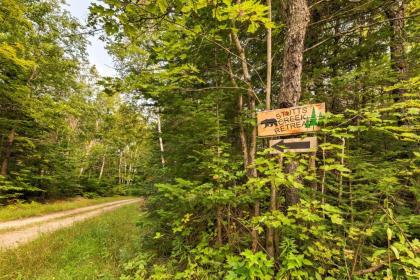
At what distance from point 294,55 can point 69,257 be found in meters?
5.60

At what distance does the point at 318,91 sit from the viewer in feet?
13.8

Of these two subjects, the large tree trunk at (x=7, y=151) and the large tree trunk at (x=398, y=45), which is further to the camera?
the large tree trunk at (x=7, y=151)

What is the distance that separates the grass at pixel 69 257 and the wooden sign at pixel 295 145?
130 inches

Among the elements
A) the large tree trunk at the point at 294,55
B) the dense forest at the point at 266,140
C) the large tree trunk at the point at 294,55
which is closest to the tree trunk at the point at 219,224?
the dense forest at the point at 266,140

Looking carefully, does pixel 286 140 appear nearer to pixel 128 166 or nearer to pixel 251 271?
pixel 251 271

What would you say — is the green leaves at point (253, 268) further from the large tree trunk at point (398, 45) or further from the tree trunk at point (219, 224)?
the large tree trunk at point (398, 45)

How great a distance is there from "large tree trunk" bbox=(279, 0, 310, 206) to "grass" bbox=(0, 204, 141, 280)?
356cm

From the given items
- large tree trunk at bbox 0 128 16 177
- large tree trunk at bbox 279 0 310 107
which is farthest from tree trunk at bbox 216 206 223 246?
large tree trunk at bbox 0 128 16 177

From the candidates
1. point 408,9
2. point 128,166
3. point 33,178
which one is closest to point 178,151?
point 408,9

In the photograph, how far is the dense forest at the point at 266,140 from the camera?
217 centimetres

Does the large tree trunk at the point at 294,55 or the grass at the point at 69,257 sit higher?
the large tree trunk at the point at 294,55

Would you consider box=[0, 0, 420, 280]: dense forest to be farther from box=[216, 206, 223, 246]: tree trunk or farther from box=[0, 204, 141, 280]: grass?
box=[0, 204, 141, 280]: grass

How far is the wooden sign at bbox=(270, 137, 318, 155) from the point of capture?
7.35 ft

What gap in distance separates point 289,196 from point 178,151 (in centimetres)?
220
